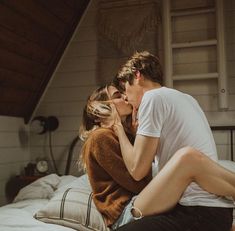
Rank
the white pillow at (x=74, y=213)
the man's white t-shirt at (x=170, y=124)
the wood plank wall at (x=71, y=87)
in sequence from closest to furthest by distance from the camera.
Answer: the man's white t-shirt at (x=170, y=124) < the white pillow at (x=74, y=213) < the wood plank wall at (x=71, y=87)

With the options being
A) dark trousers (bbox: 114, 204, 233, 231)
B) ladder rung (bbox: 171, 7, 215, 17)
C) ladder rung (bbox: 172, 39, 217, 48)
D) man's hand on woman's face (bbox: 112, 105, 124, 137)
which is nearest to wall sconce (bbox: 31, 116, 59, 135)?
ladder rung (bbox: 172, 39, 217, 48)

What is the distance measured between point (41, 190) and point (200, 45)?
1.58 meters

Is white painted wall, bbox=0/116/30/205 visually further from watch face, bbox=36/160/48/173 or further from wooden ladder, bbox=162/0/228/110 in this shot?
wooden ladder, bbox=162/0/228/110

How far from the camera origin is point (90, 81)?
3211mm

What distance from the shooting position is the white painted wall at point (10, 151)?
2938mm

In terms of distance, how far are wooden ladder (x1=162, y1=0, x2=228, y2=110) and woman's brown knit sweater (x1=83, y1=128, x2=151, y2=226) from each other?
4.56 ft

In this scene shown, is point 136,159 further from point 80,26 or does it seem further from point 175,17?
point 80,26

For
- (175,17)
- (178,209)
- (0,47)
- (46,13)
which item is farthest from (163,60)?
(178,209)

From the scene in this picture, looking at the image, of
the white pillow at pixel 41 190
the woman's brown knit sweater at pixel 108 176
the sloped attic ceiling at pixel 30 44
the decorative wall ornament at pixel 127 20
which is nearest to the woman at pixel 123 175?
the woman's brown knit sweater at pixel 108 176

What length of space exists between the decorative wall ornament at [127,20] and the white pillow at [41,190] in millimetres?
1194

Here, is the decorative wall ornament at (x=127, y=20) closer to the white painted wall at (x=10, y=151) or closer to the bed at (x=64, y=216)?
the white painted wall at (x=10, y=151)

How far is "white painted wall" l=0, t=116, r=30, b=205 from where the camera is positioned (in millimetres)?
2938

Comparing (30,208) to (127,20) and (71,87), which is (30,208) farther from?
(127,20)

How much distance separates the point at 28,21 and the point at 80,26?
0.70 meters
